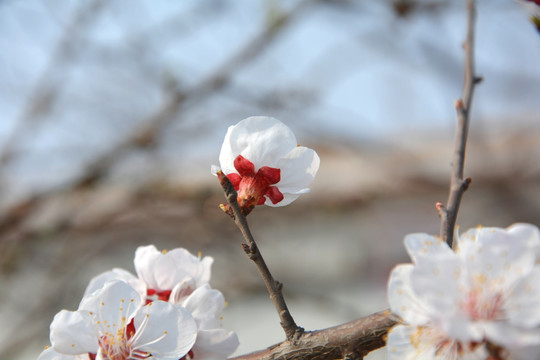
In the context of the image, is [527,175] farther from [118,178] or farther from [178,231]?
[118,178]

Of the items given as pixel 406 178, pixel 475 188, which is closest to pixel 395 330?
pixel 406 178

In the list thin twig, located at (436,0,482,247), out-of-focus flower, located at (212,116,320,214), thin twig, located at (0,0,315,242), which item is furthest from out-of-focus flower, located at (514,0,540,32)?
thin twig, located at (0,0,315,242)

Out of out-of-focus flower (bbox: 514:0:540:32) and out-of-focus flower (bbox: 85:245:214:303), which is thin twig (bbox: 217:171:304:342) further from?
out-of-focus flower (bbox: 514:0:540:32)

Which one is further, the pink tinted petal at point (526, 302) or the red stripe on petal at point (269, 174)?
the red stripe on petal at point (269, 174)

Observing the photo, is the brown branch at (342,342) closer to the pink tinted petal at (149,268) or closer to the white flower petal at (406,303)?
the white flower petal at (406,303)

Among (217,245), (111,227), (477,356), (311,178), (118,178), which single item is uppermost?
(118,178)

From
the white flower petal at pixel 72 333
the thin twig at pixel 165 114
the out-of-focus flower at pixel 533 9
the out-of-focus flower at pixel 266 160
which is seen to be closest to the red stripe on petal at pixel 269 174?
the out-of-focus flower at pixel 266 160
